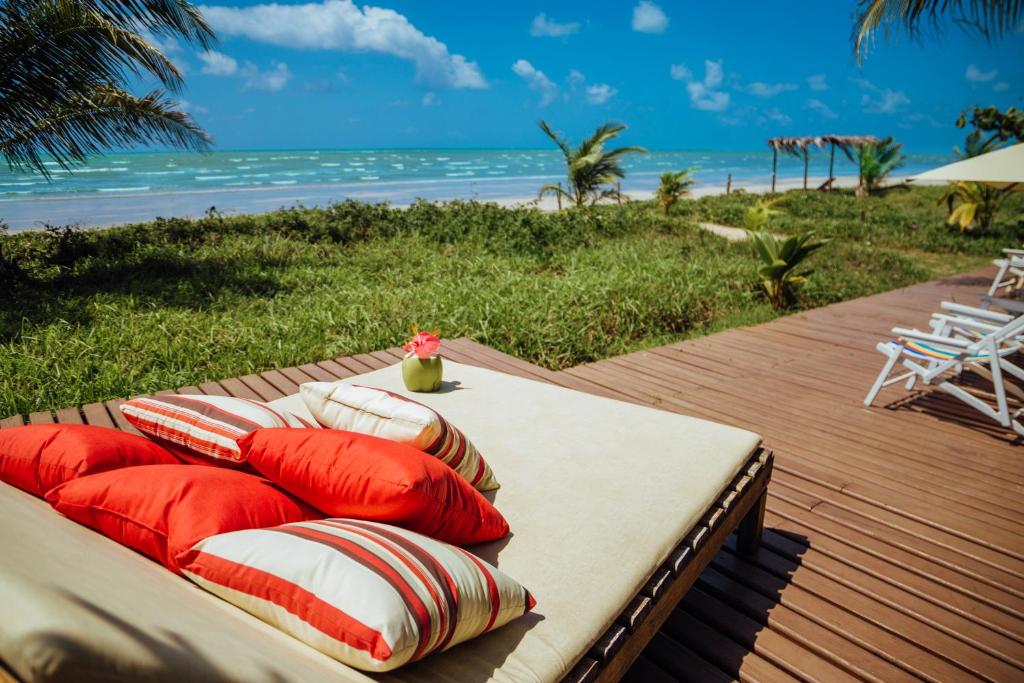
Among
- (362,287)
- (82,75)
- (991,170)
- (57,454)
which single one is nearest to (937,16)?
(991,170)

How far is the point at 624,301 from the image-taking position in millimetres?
6590

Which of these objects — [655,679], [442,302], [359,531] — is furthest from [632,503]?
[442,302]

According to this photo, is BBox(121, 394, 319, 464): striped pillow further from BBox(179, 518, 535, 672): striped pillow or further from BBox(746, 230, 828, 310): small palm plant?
BBox(746, 230, 828, 310): small palm plant

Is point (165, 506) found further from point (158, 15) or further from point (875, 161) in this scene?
point (875, 161)

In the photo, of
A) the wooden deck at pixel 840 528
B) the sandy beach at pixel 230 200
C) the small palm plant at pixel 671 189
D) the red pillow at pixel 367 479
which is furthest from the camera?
the sandy beach at pixel 230 200

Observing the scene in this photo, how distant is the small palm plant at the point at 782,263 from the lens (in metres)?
7.10

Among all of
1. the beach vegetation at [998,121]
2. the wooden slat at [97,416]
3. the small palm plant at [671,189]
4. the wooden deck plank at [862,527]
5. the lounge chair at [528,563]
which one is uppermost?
the beach vegetation at [998,121]

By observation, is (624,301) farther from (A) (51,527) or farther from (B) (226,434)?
(A) (51,527)

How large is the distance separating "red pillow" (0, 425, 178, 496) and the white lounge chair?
441 cm

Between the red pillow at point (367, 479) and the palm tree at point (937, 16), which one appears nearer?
the red pillow at point (367, 479)

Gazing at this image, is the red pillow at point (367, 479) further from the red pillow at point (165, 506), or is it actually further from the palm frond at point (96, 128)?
the palm frond at point (96, 128)

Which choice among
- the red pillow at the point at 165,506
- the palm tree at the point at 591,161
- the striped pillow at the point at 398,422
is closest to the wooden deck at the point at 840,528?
the striped pillow at the point at 398,422

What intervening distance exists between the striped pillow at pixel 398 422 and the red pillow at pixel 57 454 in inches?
22.5

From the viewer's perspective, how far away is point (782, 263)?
7.12 meters
